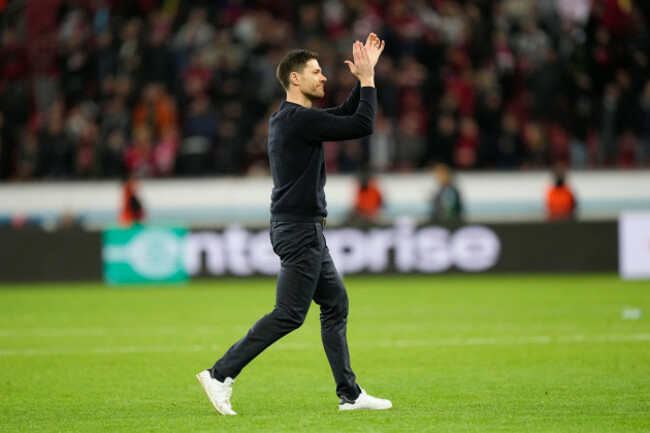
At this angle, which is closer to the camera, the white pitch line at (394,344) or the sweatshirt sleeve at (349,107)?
the sweatshirt sleeve at (349,107)

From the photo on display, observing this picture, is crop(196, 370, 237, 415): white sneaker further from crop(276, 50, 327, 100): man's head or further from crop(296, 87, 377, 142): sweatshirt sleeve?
crop(276, 50, 327, 100): man's head

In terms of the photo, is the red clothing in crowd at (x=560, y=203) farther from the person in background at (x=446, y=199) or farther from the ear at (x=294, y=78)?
the ear at (x=294, y=78)

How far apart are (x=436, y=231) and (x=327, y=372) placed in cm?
1074

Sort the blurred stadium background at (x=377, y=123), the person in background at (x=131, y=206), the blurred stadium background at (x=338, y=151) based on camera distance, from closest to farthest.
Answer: the blurred stadium background at (x=338, y=151)
the person in background at (x=131, y=206)
the blurred stadium background at (x=377, y=123)

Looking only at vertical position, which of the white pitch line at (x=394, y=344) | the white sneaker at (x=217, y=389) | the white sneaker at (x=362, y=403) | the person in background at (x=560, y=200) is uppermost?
the person in background at (x=560, y=200)

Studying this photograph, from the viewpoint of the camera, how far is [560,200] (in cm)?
2061

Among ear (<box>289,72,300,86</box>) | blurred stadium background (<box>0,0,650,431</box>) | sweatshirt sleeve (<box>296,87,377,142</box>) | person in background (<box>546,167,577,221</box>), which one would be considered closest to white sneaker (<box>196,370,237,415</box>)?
sweatshirt sleeve (<box>296,87,377,142</box>)

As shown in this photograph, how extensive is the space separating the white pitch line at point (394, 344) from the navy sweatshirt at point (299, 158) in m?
4.22

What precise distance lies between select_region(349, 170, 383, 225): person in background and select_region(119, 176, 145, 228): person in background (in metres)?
3.86

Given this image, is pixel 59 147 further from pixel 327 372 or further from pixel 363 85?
pixel 363 85

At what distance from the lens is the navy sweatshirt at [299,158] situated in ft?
22.9

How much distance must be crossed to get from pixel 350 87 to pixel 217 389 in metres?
14.9

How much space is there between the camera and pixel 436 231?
2002 cm

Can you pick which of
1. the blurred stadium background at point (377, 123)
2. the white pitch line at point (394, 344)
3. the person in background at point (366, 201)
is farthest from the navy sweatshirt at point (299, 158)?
the person in background at point (366, 201)
